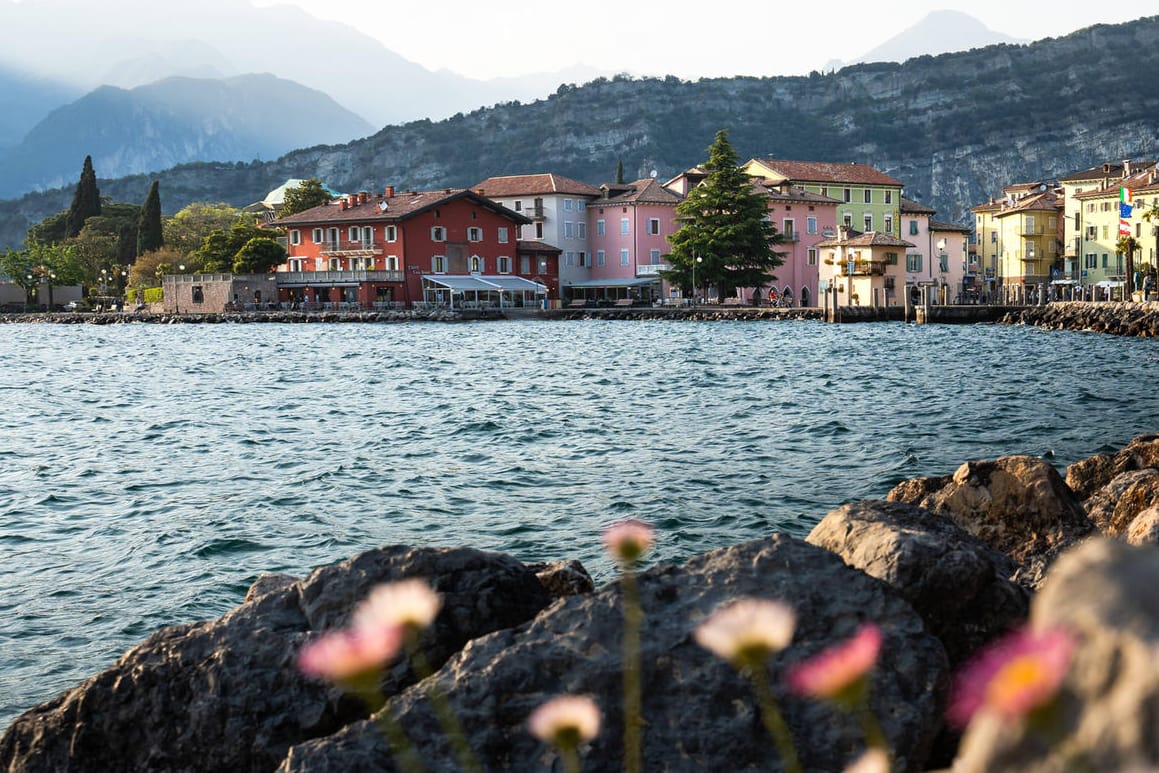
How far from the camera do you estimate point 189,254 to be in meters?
104

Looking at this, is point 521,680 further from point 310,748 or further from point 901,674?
point 901,674

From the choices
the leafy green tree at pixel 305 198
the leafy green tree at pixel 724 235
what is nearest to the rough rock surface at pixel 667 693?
the leafy green tree at pixel 724 235

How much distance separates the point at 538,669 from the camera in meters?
4.25

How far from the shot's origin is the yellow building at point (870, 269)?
7006cm

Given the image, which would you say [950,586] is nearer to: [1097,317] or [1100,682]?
[1100,682]

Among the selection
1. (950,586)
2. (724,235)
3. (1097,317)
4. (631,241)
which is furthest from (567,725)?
Answer: (631,241)

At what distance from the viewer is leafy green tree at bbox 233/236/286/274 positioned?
89312 millimetres

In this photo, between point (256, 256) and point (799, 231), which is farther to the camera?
point (799, 231)

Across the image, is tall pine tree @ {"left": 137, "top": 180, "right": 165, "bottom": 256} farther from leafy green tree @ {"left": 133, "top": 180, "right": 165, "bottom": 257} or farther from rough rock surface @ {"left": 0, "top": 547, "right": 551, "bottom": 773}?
rough rock surface @ {"left": 0, "top": 547, "right": 551, "bottom": 773}

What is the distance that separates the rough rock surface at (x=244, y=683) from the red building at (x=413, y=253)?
75.3m

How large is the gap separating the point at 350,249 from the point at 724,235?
27.8 meters

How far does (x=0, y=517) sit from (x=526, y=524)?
646cm

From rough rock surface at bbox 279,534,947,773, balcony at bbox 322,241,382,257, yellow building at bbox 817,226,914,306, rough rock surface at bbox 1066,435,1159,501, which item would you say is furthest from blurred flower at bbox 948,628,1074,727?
balcony at bbox 322,241,382,257

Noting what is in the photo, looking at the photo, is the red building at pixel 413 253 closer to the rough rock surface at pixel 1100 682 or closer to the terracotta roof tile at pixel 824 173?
→ the terracotta roof tile at pixel 824 173
